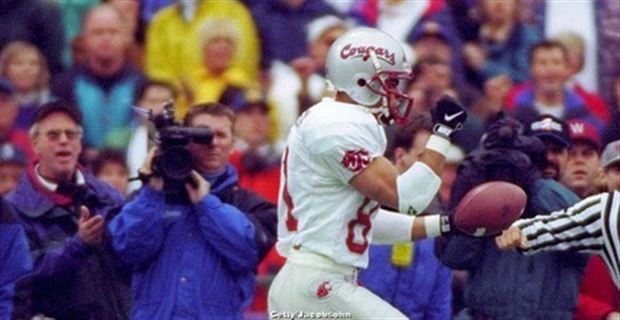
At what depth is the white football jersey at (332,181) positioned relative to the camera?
30.4 feet

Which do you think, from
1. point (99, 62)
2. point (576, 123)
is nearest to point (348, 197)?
point (576, 123)

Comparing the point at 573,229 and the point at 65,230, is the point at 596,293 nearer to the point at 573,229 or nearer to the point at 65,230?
the point at 573,229

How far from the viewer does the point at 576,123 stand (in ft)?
40.1

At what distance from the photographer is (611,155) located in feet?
36.3

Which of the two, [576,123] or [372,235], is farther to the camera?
[576,123]

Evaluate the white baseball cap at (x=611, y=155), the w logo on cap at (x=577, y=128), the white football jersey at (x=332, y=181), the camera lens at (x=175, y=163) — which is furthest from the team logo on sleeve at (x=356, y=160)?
Answer: the w logo on cap at (x=577, y=128)

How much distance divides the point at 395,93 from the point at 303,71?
12.4 feet

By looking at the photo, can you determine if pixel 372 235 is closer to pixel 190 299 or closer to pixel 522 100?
pixel 190 299

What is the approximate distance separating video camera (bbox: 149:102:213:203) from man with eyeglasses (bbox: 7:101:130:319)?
19.3 inches

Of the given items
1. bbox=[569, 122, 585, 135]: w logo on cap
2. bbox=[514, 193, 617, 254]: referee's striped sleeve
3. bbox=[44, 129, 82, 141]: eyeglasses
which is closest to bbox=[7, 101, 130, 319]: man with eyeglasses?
bbox=[44, 129, 82, 141]: eyeglasses

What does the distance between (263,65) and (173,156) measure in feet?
10.5

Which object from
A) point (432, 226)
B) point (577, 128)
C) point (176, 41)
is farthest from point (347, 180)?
point (176, 41)

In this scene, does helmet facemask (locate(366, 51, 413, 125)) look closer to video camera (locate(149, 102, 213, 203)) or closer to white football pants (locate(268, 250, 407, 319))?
white football pants (locate(268, 250, 407, 319))

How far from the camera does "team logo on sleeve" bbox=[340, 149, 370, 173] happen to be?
923cm
